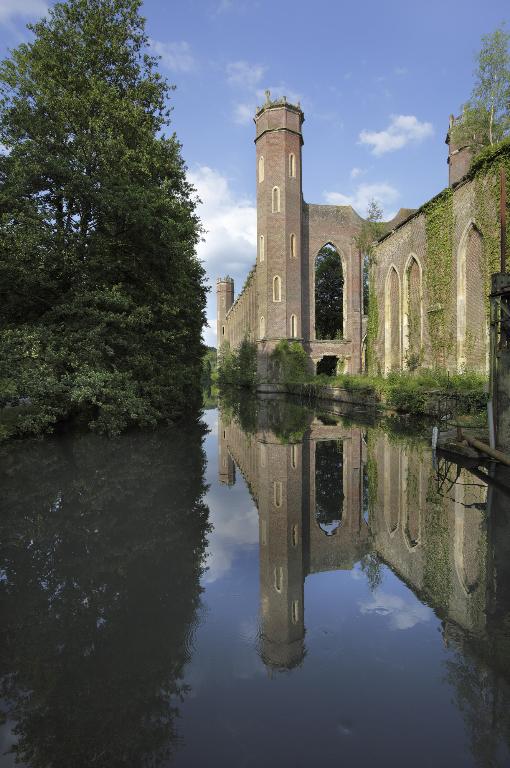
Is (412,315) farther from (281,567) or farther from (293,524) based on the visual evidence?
(281,567)

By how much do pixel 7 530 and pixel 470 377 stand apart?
16.4 meters

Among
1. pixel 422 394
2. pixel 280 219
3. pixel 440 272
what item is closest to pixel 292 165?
pixel 280 219

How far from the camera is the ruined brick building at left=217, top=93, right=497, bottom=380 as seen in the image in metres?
22.3

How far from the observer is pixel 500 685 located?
2.81 metres

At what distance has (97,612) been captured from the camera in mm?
3730

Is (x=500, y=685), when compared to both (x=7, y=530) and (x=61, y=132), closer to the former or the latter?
(x=7, y=530)

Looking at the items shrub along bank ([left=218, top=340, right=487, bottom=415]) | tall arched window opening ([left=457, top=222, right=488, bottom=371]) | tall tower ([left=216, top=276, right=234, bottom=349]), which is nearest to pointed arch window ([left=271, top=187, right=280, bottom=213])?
shrub along bank ([left=218, top=340, right=487, bottom=415])

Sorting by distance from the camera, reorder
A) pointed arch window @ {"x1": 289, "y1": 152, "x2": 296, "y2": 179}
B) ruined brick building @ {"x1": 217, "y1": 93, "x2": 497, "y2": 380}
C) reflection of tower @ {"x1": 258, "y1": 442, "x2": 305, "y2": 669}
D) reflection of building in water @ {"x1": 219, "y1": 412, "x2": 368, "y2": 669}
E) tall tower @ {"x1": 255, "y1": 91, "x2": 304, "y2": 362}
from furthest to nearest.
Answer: pointed arch window @ {"x1": 289, "y1": 152, "x2": 296, "y2": 179} → tall tower @ {"x1": 255, "y1": 91, "x2": 304, "y2": 362} → ruined brick building @ {"x1": 217, "y1": 93, "x2": 497, "y2": 380} → reflection of building in water @ {"x1": 219, "y1": 412, "x2": 368, "y2": 669} → reflection of tower @ {"x1": 258, "y1": 442, "x2": 305, "y2": 669}

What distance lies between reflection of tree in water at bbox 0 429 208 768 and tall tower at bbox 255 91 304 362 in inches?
1181

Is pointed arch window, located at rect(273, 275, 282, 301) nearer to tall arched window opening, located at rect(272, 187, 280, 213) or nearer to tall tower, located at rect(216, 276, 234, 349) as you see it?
tall arched window opening, located at rect(272, 187, 280, 213)

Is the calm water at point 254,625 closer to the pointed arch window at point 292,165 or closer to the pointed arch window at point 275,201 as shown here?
the pointed arch window at point 275,201

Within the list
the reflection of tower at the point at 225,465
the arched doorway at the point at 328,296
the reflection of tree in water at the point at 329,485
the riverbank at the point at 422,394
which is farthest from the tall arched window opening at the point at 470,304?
the arched doorway at the point at 328,296

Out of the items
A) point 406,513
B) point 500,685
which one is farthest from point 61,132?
point 500,685

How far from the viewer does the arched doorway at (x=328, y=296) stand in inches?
2072
